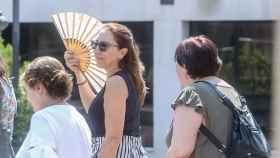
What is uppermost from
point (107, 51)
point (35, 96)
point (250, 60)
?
point (107, 51)

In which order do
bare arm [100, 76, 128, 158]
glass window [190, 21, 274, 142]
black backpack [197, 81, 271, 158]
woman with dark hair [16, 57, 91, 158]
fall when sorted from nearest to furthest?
black backpack [197, 81, 271, 158], woman with dark hair [16, 57, 91, 158], bare arm [100, 76, 128, 158], glass window [190, 21, 274, 142]

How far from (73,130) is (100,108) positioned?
0.38 m

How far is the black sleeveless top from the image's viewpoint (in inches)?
175

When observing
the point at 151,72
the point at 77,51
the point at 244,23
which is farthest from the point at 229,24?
the point at 77,51

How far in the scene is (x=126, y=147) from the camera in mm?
4484

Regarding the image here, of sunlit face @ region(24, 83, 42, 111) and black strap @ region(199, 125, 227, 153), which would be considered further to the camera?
sunlit face @ region(24, 83, 42, 111)

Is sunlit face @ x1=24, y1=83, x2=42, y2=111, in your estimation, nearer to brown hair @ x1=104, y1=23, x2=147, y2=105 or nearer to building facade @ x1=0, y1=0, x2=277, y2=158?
brown hair @ x1=104, y1=23, x2=147, y2=105

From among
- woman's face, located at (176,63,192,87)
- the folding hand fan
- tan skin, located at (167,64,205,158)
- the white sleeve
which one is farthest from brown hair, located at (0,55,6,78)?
tan skin, located at (167,64,205,158)

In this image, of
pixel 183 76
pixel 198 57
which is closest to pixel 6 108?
pixel 183 76

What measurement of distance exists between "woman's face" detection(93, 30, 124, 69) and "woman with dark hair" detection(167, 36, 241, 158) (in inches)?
30.2

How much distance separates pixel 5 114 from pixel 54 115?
150 centimetres

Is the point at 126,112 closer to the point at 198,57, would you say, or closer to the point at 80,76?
the point at 80,76

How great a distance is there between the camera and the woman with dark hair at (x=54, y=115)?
3963 millimetres

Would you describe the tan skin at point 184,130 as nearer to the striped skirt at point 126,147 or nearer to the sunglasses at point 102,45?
the striped skirt at point 126,147
